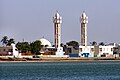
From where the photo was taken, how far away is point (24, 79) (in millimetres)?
78812

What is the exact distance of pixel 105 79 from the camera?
7631 cm

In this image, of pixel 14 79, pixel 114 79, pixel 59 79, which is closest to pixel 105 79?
pixel 114 79

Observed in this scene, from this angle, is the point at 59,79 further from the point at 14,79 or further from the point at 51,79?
the point at 14,79

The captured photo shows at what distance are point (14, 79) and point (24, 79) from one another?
136 cm

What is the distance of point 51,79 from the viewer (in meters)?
78.3

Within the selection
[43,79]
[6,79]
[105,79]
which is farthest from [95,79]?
[6,79]

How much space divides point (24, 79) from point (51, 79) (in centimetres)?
354

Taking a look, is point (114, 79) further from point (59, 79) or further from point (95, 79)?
point (59, 79)

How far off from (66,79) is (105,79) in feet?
16.7

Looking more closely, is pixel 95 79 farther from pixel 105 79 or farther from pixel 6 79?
pixel 6 79

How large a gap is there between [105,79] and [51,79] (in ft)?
23.3

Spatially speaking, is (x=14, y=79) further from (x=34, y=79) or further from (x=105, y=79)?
(x=105, y=79)

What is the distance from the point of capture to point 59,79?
78.3m

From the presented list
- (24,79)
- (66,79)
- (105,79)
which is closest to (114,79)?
(105,79)
